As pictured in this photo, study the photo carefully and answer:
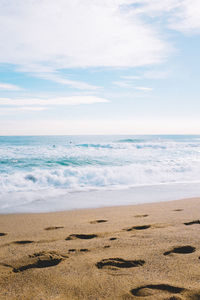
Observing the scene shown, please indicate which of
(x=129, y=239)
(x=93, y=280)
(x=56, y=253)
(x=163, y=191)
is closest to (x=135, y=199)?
(x=163, y=191)

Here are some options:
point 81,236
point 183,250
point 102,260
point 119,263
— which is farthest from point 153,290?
point 81,236

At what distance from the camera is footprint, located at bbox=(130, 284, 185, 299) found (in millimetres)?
2002

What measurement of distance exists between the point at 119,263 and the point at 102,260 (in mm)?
185

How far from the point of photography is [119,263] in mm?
2578

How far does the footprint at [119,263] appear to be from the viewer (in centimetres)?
253

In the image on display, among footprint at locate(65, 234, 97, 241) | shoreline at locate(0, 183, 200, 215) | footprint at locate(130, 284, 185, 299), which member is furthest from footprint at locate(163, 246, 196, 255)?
shoreline at locate(0, 183, 200, 215)

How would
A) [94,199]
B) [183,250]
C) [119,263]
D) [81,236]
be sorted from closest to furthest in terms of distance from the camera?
[119,263] < [183,250] < [81,236] < [94,199]

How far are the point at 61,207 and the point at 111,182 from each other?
15.2ft

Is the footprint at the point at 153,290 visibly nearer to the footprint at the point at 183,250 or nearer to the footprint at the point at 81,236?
the footprint at the point at 183,250

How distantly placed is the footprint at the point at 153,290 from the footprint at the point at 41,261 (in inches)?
37.4

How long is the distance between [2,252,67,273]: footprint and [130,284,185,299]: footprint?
3.12ft

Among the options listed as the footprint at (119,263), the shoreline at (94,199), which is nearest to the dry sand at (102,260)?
the footprint at (119,263)

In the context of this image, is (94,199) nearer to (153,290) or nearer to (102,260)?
(102,260)

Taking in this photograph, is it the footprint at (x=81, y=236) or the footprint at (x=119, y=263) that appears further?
the footprint at (x=81, y=236)
